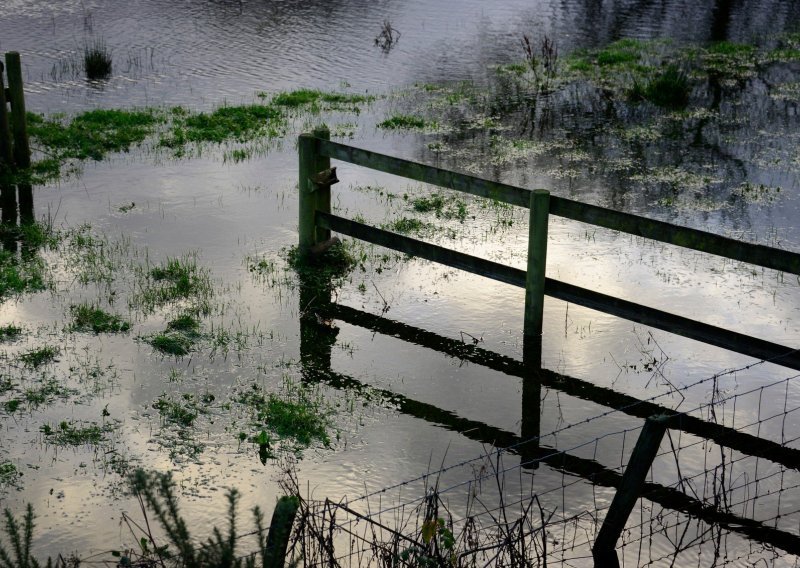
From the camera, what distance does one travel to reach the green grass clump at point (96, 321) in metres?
9.42

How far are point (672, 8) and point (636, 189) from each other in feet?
66.8

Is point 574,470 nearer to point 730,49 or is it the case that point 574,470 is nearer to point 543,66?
point 543,66

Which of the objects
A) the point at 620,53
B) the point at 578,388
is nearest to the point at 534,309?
the point at 578,388

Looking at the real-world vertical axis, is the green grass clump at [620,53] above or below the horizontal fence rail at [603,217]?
above

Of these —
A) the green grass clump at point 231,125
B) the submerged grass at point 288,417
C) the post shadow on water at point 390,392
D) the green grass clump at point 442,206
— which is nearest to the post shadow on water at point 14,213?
the green grass clump at point 231,125

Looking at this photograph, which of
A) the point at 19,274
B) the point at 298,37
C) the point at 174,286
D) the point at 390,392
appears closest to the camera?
the point at 390,392

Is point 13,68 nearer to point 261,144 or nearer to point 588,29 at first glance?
point 261,144

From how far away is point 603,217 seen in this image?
8719 millimetres

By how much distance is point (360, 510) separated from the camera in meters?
6.75

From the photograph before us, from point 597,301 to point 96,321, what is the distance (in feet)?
15.0

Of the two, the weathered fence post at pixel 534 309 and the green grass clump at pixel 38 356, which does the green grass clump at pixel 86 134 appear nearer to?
the green grass clump at pixel 38 356

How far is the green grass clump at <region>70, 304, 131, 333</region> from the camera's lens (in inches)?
371

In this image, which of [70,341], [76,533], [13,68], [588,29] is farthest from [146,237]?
[588,29]

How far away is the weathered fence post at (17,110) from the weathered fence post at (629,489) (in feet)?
35.4
